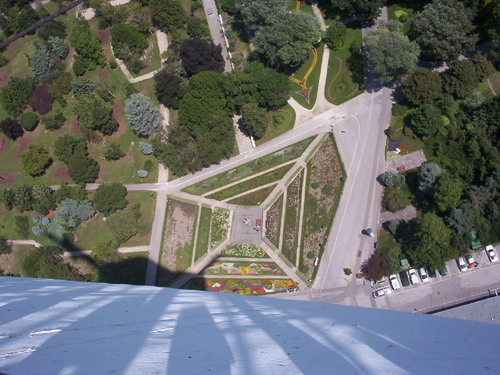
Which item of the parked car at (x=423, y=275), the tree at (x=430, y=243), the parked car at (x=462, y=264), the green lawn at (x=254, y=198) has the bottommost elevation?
the parked car at (x=423, y=275)

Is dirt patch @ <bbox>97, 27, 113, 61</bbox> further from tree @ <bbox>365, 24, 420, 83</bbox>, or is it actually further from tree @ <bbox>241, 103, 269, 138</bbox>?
tree @ <bbox>365, 24, 420, 83</bbox>

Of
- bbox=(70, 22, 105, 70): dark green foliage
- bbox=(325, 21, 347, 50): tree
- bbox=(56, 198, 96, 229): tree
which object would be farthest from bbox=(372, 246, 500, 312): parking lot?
bbox=(70, 22, 105, 70): dark green foliage

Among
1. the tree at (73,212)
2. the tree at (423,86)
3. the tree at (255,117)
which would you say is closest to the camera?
the tree at (423,86)

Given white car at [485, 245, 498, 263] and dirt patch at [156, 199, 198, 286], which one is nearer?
white car at [485, 245, 498, 263]

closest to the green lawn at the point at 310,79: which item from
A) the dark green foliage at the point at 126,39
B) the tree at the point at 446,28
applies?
the tree at the point at 446,28

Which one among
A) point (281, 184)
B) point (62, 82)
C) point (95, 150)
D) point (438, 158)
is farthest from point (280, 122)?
point (62, 82)

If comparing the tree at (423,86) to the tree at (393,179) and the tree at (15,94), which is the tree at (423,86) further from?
the tree at (15,94)
